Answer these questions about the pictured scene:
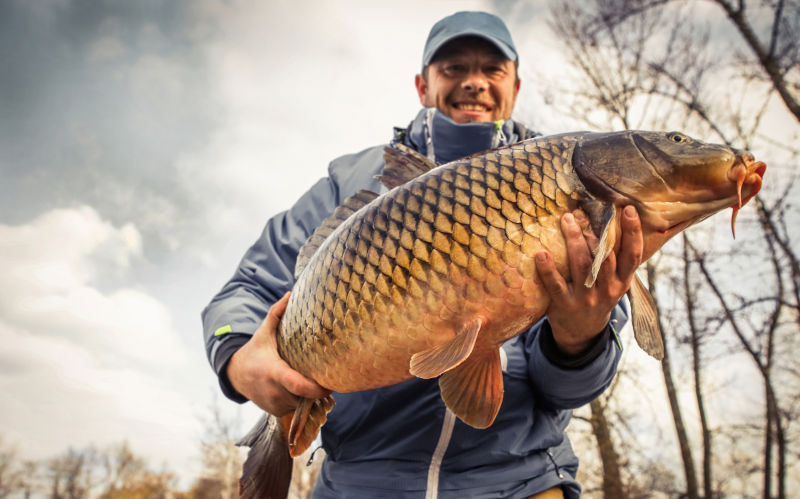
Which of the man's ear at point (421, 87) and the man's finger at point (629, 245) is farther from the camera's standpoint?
the man's ear at point (421, 87)

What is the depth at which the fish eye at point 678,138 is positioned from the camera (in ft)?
4.15

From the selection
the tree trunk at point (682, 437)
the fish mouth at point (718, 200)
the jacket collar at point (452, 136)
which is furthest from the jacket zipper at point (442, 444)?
the tree trunk at point (682, 437)

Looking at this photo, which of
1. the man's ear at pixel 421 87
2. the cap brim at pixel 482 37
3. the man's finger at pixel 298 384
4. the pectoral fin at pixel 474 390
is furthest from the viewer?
the man's ear at pixel 421 87

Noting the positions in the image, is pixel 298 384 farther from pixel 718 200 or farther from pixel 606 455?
pixel 606 455

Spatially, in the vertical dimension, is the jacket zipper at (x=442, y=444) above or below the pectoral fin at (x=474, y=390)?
below

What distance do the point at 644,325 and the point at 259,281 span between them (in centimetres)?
151

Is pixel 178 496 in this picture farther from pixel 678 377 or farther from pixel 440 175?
pixel 440 175

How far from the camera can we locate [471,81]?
2621 millimetres

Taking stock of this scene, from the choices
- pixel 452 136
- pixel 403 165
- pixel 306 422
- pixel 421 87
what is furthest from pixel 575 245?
pixel 421 87

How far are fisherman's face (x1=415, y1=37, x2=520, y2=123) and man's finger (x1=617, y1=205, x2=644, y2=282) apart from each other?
1485 millimetres

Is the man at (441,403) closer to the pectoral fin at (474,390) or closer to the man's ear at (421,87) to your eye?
the pectoral fin at (474,390)

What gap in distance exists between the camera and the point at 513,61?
107 inches

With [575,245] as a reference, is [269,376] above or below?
below

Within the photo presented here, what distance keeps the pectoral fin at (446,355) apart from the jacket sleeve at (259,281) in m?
0.84
